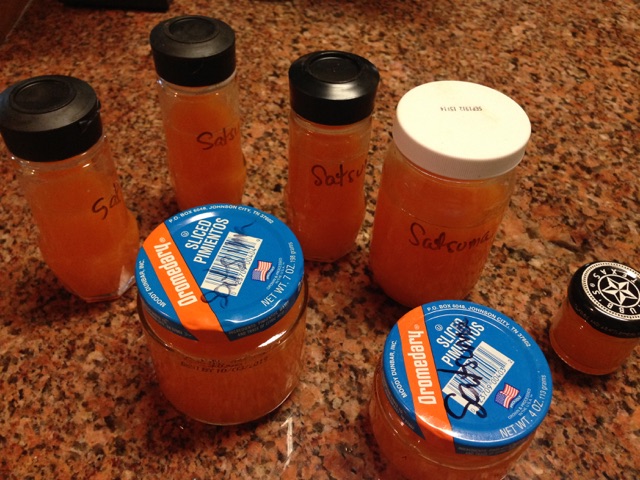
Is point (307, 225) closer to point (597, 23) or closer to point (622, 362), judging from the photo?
point (622, 362)

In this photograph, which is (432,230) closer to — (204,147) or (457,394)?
(457,394)

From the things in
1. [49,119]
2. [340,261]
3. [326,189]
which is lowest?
[340,261]

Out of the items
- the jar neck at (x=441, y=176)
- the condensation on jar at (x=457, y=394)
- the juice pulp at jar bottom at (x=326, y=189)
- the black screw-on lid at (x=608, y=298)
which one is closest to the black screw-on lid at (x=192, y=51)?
the juice pulp at jar bottom at (x=326, y=189)

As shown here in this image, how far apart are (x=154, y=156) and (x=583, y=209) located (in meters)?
0.63

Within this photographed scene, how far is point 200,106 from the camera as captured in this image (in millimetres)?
640

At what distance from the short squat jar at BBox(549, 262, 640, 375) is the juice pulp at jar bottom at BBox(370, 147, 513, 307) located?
4.2 inches

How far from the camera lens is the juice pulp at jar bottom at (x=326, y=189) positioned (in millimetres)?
612

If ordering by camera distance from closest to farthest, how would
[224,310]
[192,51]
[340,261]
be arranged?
[224,310] < [192,51] < [340,261]

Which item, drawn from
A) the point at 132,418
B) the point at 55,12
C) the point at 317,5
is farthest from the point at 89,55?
the point at 132,418

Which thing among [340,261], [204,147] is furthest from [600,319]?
[204,147]

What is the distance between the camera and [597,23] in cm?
113

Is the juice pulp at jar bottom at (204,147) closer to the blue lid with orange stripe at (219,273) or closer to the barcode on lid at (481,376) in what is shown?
the blue lid with orange stripe at (219,273)

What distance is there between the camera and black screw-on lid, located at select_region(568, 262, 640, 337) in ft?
1.81

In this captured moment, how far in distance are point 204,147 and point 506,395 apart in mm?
435
